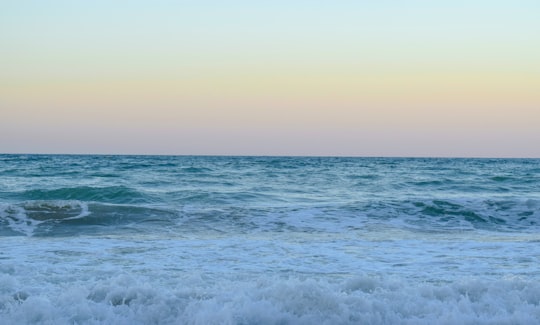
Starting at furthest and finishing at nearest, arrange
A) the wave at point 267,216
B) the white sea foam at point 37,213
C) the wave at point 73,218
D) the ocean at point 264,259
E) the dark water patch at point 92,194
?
the dark water patch at point 92,194 → the white sea foam at point 37,213 → the wave at point 267,216 → the wave at point 73,218 → the ocean at point 264,259

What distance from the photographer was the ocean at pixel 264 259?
5.50m

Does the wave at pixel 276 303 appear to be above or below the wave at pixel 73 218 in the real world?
above

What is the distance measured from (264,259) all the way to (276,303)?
2821 mm

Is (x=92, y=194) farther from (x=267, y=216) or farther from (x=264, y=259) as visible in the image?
(x=264, y=259)

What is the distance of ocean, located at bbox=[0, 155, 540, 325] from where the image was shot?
217 inches

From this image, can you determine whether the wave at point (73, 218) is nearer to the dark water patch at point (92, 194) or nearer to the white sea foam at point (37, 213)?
the white sea foam at point (37, 213)

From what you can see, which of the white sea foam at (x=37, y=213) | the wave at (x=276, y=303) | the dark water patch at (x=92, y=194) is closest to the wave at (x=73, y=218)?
the white sea foam at (x=37, y=213)

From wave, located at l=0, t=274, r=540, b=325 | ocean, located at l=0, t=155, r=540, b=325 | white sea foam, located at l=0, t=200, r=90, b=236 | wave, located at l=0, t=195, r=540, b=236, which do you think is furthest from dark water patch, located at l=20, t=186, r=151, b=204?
wave, located at l=0, t=274, r=540, b=325

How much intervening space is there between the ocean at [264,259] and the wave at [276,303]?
→ 1 centimetres

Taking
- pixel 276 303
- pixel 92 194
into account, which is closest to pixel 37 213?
pixel 92 194

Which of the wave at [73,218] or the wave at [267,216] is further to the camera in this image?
the wave at [267,216]

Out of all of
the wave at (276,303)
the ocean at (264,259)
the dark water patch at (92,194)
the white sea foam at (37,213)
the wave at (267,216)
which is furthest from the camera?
the dark water patch at (92,194)

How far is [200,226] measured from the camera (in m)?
12.9

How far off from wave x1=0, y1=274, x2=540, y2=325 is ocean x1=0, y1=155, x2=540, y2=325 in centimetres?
1
